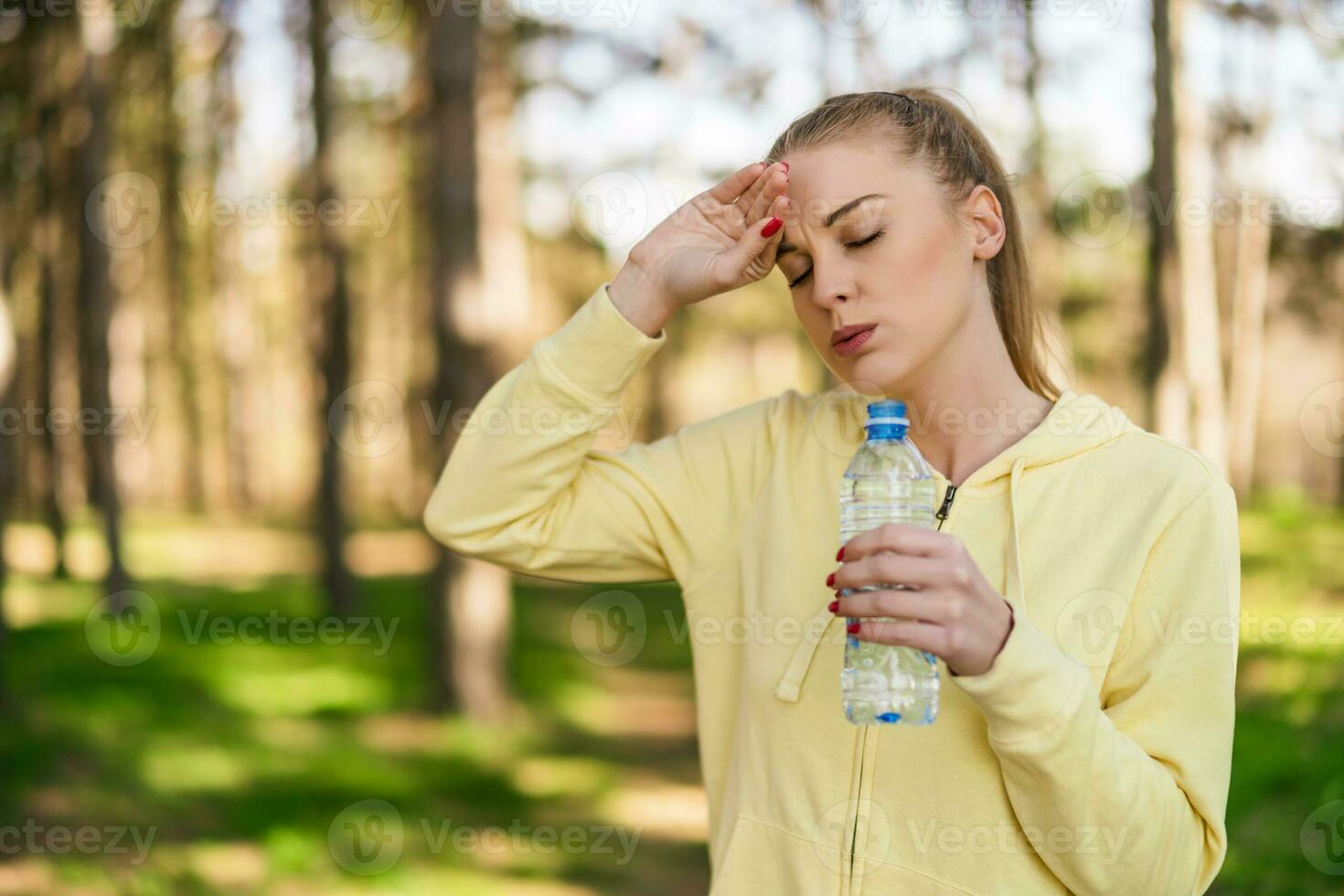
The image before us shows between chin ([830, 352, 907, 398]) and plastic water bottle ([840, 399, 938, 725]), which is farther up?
chin ([830, 352, 907, 398])

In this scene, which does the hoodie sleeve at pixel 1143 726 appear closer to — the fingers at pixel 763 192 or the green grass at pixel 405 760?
the fingers at pixel 763 192

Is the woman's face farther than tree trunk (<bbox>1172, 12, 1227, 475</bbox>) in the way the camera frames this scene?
No

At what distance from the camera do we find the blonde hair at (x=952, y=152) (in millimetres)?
2324

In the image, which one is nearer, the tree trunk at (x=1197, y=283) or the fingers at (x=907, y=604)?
the fingers at (x=907, y=604)

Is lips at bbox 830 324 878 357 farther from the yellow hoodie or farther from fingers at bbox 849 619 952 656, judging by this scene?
fingers at bbox 849 619 952 656

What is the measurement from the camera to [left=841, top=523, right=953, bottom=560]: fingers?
1.76 m

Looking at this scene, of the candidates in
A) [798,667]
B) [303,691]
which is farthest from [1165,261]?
[303,691]

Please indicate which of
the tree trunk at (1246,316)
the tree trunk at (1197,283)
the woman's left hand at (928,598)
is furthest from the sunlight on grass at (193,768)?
the tree trunk at (1246,316)

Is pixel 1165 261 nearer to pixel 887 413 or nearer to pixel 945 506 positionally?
pixel 945 506

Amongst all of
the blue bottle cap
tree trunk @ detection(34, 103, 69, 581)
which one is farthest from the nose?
tree trunk @ detection(34, 103, 69, 581)

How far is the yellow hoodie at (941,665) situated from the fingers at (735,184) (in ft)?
1.00

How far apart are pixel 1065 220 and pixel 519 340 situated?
6.69 metres

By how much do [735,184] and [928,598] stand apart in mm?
1057

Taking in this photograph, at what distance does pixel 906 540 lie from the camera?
1.76 m
